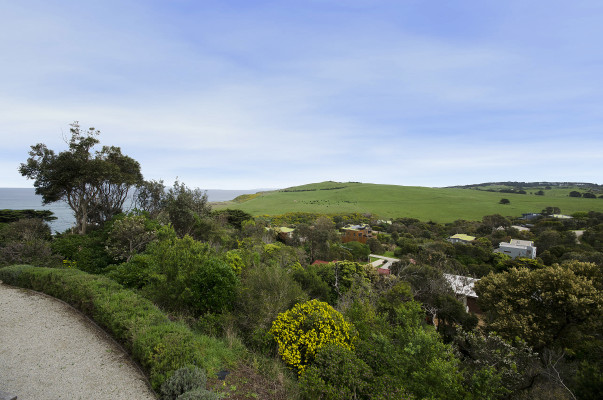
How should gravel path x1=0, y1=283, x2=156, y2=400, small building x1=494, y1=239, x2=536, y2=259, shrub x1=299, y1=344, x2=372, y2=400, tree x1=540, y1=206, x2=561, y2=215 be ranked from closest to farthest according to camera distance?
gravel path x1=0, y1=283, x2=156, y2=400 → shrub x1=299, y1=344, x2=372, y2=400 → small building x1=494, y1=239, x2=536, y2=259 → tree x1=540, y1=206, x2=561, y2=215

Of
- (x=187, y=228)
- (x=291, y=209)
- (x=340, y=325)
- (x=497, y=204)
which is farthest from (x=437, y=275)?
(x=497, y=204)

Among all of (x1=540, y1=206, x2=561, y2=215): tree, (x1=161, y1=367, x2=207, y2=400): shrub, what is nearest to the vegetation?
(x1=161, y1=367, x2=207, y2=400): shrub

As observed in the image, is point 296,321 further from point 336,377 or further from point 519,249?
point 519,249

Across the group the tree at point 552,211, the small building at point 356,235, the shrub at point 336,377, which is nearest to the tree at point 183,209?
the shrub at point 336,377

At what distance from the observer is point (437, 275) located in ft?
78.1

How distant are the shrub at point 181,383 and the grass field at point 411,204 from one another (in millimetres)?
84297

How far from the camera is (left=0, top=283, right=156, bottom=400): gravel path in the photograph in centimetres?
496

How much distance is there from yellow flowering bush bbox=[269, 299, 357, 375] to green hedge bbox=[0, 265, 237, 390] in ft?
4.89

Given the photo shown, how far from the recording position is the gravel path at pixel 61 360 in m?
4.96

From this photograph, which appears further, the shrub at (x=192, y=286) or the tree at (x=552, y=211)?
the tree at (x=552, y=211)

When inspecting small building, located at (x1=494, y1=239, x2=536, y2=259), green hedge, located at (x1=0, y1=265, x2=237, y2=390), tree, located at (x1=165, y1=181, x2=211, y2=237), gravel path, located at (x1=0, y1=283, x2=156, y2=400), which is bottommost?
small building, located at (x1=494, y1=239, x2=536, y2=259)

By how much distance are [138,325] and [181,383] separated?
2352 millimetres

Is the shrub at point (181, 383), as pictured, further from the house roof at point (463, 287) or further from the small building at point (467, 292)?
the small building at point (467, 292)

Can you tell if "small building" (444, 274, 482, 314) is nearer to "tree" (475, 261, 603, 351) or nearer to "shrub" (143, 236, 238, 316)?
"tree" (475, 261, 603, 351)
